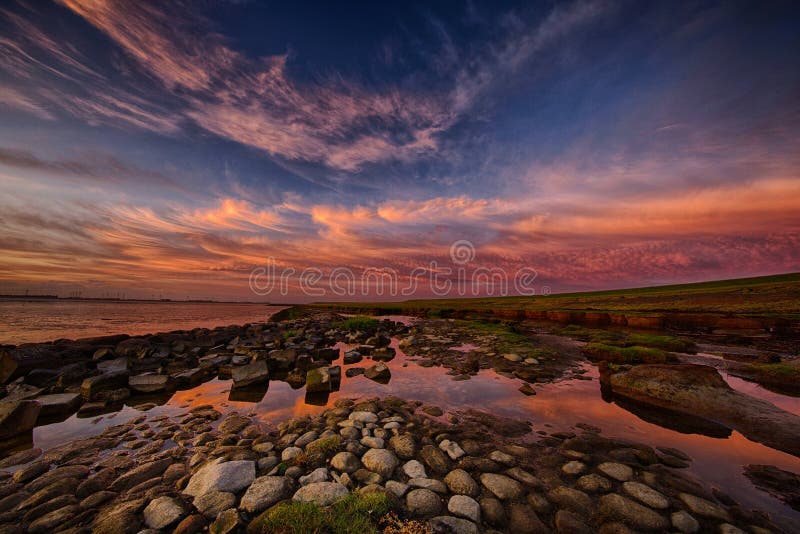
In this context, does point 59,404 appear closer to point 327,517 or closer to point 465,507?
point 327,517

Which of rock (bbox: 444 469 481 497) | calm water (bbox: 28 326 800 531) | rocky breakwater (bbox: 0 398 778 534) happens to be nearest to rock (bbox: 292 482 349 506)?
rocky breakwater (bbox: 0 398 778 534)

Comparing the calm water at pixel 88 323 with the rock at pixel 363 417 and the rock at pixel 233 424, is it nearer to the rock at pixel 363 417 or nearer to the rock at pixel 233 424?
the rock at pixel 233 424

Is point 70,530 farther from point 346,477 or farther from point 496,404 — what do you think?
point 496,404

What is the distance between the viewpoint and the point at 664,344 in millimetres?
17938

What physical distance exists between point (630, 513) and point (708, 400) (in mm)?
6552

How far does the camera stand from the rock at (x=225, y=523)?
3.48 metres

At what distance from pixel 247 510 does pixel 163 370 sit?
1120cm

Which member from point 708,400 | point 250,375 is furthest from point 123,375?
point 708,400

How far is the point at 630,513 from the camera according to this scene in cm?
390

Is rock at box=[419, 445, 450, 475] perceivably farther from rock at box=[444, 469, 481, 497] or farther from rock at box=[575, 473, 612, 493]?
rock at box=[575, 473, 612, 493]

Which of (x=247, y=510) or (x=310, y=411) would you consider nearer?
(x=247, y=510)

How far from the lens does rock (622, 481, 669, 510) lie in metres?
4.02

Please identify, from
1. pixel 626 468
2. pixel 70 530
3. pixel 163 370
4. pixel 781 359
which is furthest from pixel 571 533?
pixel 781 359

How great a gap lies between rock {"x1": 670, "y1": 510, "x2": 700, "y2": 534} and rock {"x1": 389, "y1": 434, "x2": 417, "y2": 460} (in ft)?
12.8
